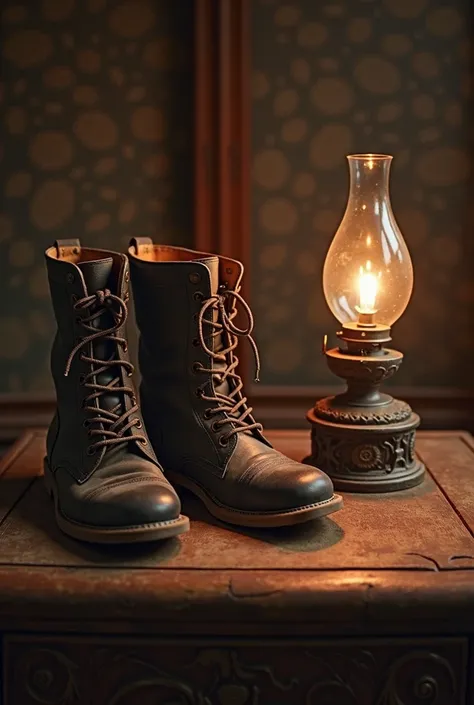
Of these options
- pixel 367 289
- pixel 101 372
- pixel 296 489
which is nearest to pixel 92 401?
pixel 101 372

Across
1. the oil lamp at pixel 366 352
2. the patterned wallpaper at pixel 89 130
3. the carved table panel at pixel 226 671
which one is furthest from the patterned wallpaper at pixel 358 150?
the carved table panel at pixel 226 671

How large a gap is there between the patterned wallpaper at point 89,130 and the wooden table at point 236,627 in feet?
1.97

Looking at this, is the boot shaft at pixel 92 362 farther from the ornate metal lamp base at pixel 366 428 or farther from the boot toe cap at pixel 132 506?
the ornate metal lamp base at pixel 366 428

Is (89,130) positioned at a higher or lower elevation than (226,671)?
higher

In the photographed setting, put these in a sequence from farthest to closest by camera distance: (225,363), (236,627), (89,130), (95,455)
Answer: (89,130), (225,363), (95,455), (236,627)

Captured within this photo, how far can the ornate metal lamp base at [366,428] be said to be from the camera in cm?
110

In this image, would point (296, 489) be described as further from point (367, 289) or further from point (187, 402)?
point (367, 289)

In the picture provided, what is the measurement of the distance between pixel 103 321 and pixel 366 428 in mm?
328

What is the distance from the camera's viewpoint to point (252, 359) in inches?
56.2

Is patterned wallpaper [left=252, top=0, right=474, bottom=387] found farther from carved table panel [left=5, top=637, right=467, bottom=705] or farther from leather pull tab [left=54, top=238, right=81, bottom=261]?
carved table panel [left=5, top=637, right=467, bottom=705]

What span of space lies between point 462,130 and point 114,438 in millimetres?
730

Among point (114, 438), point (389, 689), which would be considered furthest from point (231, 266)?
point (389, 689)

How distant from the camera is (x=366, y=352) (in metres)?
1.11

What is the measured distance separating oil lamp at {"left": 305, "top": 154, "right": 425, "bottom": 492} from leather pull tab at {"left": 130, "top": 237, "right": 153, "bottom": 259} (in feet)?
0.73
